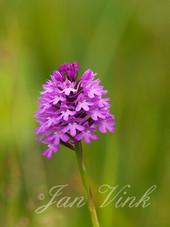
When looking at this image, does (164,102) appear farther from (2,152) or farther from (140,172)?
(2,152)

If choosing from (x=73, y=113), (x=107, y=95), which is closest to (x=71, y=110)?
(x=73, y=113)

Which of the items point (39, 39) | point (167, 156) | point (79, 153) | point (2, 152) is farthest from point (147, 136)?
point (39, 39)

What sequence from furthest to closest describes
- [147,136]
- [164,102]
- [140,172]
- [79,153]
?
[164,102], [147,136], [140,172], [79,153]

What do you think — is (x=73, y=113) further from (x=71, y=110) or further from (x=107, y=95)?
(x=107, y=95)

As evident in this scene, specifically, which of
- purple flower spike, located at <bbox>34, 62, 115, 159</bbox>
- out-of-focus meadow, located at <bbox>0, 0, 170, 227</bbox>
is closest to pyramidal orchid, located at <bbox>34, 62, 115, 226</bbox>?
purple flower spike, located at <bbox>34, 62, 115, 159</bbox>

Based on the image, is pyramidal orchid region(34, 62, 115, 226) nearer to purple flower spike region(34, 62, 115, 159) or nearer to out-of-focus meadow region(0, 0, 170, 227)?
purple flower spike region(34, 62, 115, 159)

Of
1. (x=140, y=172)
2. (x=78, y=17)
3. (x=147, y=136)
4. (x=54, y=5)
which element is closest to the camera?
(x=140, y=172)
